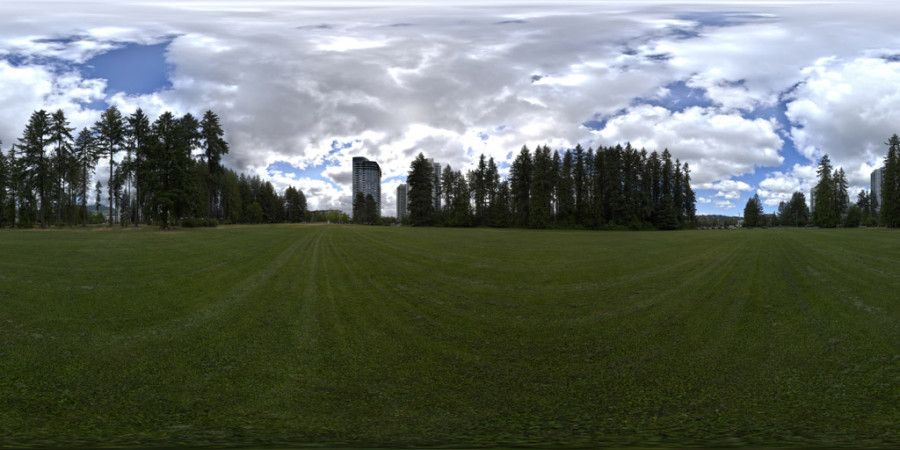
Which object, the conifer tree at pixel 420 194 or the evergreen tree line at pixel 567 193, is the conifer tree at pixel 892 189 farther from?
the conifer tree at pixel 420 194

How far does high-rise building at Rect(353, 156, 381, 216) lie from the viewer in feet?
485

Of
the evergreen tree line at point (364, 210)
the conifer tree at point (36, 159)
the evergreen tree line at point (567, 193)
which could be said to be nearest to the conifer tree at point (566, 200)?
the evergreen tree line at point (567, 193)

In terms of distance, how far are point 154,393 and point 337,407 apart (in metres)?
2.10

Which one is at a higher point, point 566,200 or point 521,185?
point 521,185

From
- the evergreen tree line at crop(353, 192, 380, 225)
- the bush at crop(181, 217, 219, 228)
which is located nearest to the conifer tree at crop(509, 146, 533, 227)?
the evergreen tree line at crop(353, 192, 380, 225)

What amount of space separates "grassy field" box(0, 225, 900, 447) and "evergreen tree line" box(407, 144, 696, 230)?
194 feet

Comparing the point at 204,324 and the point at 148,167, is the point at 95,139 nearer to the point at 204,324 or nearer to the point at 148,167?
the point at 148,167

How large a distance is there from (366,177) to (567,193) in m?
92.3

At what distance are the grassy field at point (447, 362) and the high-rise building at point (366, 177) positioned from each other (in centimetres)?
13944

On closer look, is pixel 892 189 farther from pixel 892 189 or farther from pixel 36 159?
pixel 36 159

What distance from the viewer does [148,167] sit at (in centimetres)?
4519

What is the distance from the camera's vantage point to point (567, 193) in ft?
231

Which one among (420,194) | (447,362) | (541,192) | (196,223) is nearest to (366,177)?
(420,194)

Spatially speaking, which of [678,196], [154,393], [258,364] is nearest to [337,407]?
[258,364]
